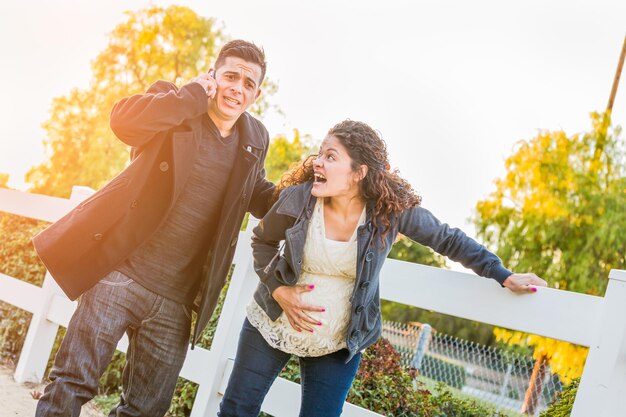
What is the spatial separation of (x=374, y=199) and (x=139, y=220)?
3.47 feet

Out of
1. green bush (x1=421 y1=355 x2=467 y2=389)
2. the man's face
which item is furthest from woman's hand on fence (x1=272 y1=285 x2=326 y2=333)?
green bush (x1=421 y1=355 x2=467 y2=389)

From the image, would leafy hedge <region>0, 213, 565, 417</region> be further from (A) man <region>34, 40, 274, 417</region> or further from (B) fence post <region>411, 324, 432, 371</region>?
(A) man <region>34, 40, 274, 417</region>

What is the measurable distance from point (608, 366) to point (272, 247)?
1454 mm

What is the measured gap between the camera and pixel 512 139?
18.4 m

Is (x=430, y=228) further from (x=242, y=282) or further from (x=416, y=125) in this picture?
(x=416, y=125)

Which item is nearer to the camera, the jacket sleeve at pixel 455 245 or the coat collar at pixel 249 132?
the jacket sleeve at pixel 455 245

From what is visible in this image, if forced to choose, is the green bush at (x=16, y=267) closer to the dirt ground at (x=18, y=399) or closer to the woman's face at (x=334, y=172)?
the dirt ground at (x=18, y=399)

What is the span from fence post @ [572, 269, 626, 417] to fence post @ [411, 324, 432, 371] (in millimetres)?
1585

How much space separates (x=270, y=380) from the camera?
2959mm

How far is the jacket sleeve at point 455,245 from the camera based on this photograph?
9.45 ft

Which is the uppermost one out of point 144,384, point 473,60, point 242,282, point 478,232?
point 473,60

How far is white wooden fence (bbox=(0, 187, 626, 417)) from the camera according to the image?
2584 millimetres

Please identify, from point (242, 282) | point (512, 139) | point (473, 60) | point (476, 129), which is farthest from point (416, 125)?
point (242, 282)

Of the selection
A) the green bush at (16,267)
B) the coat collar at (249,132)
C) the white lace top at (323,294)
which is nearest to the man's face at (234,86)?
the coat collar at (249,132)
